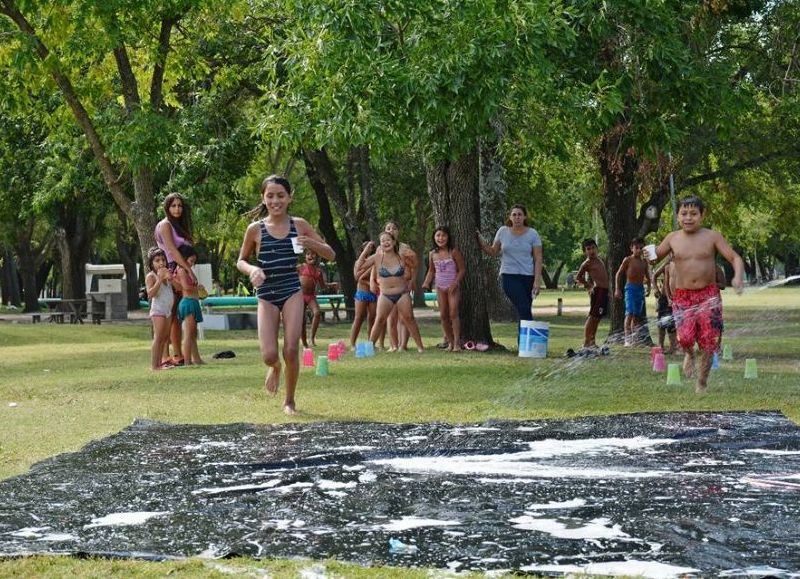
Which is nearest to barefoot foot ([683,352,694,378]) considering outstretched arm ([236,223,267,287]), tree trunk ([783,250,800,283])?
outstretched arm ([236,223,267,287])

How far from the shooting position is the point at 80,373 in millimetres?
16859

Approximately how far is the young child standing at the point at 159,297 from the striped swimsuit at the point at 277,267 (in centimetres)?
552

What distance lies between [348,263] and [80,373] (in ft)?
68.0

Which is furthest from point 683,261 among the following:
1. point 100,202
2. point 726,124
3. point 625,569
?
point 100,202

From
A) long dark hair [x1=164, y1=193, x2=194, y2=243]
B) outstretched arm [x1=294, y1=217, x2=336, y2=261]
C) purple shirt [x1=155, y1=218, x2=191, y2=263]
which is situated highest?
long dark hair [x1=164, y1=193, x2=194, y2=243]

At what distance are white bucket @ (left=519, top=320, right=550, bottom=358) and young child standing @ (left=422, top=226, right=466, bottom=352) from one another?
5.50 feet

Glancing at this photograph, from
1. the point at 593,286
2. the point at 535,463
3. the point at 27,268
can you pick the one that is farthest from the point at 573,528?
the point at 27,268

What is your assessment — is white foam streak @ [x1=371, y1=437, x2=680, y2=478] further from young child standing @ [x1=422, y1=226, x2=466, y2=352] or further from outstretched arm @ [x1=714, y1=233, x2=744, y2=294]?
young child standing @ [x1=422, y1=226, x2=466, y2=352]

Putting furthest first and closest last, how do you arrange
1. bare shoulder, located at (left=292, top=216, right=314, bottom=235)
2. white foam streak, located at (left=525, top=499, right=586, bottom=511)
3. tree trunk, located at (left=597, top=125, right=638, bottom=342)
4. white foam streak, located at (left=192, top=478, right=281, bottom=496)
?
tree trunk, located at (left=597, top=125, right=638, bottom=342), bare shoulder, located at (left=292, top=216, right=314, bottom=235), white foam streak, located at (left=192, top=478, right=281, bottom=496), white foam streak, located at (left=525, top=499, right=586, bottom=511)

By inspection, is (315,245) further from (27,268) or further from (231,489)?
(27,268)

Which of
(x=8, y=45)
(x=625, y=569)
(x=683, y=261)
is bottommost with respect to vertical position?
(x=625, y=569)

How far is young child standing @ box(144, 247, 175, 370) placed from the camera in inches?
637

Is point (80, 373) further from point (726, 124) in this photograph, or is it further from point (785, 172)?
point (785, 172)

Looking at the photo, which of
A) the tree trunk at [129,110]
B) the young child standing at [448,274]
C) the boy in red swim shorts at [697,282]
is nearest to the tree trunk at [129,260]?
the tree trunk at [129,110]
